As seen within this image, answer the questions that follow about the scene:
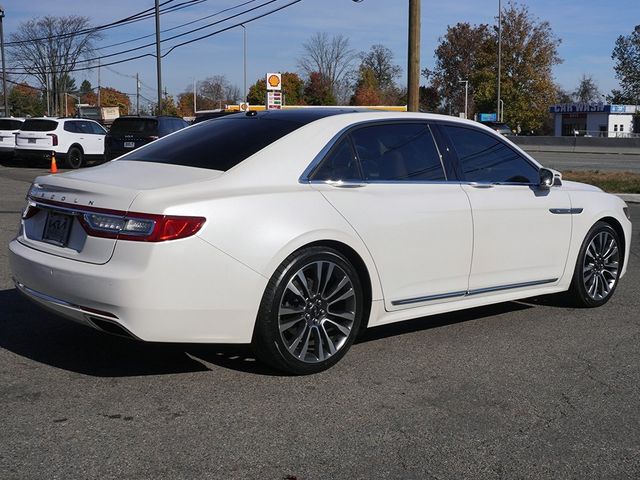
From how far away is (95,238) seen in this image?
4133 mm

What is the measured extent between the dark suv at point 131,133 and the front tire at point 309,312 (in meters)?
17.7

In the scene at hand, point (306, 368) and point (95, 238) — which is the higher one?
point (95, 238)

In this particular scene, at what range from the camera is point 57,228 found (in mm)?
4453

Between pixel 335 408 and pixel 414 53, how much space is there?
43.7ft

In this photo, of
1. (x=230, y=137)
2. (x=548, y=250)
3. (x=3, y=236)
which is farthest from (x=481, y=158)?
(x=3, y=236)

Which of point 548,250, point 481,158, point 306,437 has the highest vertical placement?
point 481,158

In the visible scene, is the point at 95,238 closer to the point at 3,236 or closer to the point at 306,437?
the point at 306,437

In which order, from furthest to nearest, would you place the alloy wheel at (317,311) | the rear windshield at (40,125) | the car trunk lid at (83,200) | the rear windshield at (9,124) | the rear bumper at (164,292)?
the rear windshield at (9,124), the rear windshield at (40,125), the alloy wheel at (317,311), the car trunk lid at (83,200), the rear bumper at (164,292)

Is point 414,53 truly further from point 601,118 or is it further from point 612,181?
point 601,118

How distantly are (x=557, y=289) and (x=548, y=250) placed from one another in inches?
16.8

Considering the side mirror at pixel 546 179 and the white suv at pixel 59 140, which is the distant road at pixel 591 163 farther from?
the side mirror at pixel 546 179

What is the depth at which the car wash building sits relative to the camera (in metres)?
80.4

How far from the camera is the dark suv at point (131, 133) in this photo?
21453 millimetres

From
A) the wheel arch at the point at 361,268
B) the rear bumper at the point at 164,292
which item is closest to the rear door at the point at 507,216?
the wheel arch at the point at 361,268
